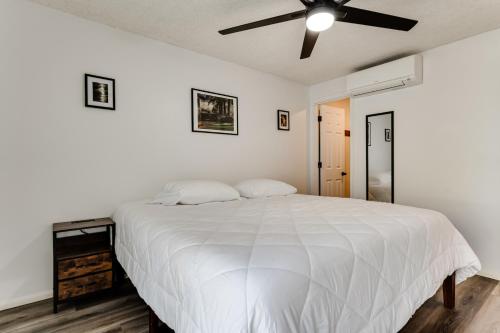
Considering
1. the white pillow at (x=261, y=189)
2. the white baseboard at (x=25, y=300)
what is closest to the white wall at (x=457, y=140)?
the white pillow at (x=261, y=189)

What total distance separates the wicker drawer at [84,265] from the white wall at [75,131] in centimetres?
39

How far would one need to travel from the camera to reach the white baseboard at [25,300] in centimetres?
197

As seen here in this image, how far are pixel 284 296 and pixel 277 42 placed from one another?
101 inches

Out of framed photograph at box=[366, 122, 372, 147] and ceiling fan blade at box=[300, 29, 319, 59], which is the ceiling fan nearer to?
ceiling fan blade at box=[300, 29, 319, 59]

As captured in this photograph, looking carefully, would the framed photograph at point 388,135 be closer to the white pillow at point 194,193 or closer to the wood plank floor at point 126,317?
the wood plank floor at point 126,317

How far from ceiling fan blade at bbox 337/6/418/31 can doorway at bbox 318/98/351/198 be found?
248cm

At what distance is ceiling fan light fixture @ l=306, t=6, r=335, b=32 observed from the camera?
1.64 metres

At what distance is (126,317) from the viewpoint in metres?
1.87

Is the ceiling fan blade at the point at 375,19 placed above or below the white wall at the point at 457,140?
above

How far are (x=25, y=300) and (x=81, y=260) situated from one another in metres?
0.59

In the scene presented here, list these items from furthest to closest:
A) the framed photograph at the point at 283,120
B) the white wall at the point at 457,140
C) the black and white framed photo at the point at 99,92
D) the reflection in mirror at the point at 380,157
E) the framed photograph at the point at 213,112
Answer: the framed photograph at the point at 283,120
the reflection in mirror at the point at 380,157
the framed photograph at the point at 213,112
the white wall at the point at 457,140
the black and white framed photo at the point at 99,92

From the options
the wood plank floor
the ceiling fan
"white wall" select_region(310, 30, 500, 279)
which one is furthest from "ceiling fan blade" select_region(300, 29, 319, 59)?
the wood plank floor

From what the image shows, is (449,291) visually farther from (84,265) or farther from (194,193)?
(84,265)

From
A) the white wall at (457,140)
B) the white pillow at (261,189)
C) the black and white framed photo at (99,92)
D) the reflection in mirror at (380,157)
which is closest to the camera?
the black and white framed photo at (99,92)
